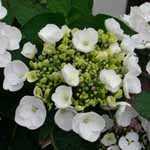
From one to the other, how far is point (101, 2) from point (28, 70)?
1691mm

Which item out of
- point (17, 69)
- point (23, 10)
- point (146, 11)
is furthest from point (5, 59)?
point (146, 11)

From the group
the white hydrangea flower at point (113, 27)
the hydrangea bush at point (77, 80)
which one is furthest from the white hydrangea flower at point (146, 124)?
the white hydrangea flower at point (113, 27)

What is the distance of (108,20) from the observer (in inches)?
30.5

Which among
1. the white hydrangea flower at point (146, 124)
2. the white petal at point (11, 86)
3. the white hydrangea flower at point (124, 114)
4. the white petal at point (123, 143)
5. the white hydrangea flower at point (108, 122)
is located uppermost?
the white petal at point (11, 86)

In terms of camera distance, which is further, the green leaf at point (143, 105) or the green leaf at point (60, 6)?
the green leaf at point (60, 6)

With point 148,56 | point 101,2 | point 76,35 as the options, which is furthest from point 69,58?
point 101,2

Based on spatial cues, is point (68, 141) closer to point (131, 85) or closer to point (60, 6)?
point (131, 85)

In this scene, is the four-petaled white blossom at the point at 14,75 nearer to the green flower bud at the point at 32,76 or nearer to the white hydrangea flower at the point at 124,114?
the green flower bud at the point at 32,76

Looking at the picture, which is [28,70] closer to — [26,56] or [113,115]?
[26,56]

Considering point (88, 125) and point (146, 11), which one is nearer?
point (88, 125)

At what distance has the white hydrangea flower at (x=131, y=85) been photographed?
29.2 inches

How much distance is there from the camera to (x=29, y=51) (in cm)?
76

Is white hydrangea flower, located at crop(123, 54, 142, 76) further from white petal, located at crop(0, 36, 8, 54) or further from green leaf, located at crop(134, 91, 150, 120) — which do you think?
white petal, located at crop(0, 36, 8, 54)

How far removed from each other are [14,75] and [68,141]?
0.35ft
